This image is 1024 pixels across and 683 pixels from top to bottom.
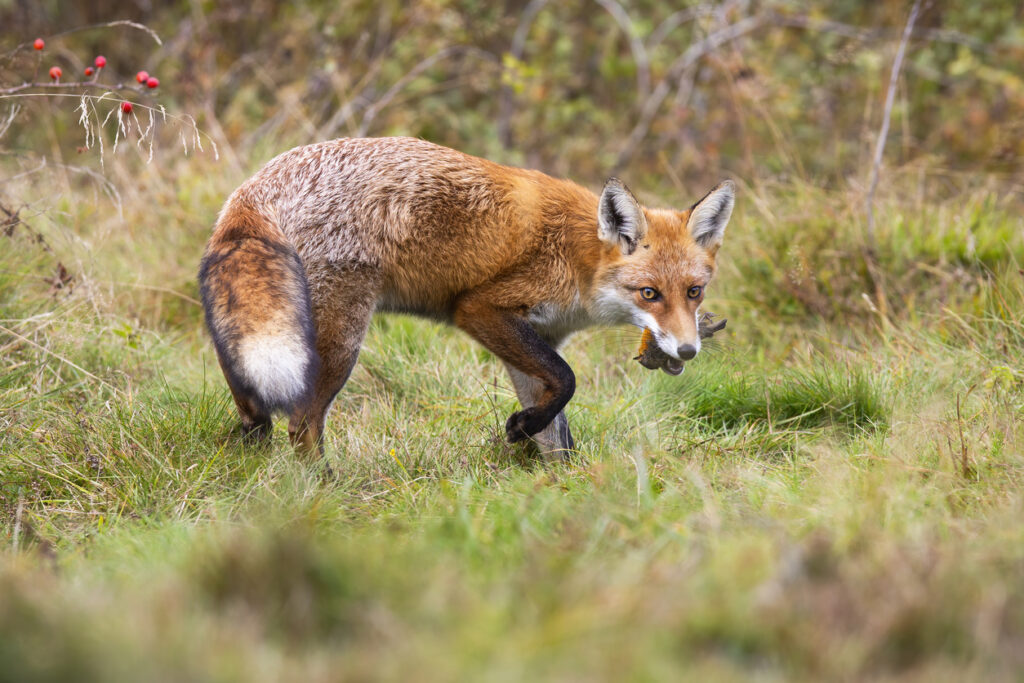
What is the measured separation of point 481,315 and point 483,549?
171 cm

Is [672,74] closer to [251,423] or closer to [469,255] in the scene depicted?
[469,255]

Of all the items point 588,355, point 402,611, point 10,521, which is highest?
point 402,611

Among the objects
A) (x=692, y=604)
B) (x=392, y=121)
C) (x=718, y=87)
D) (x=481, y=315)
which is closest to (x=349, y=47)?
(x=392, y=121)

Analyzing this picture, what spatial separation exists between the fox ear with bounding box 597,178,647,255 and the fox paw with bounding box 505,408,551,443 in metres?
0.91

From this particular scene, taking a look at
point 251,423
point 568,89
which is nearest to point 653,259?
point 251,423

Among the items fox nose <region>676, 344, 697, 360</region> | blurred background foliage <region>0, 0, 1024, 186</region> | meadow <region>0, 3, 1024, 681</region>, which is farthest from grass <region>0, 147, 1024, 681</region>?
blurred background foliage <region>0, 0, 1024, 186</region>

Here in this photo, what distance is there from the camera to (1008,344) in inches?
182

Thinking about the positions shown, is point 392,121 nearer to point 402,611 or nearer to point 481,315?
point 481,315

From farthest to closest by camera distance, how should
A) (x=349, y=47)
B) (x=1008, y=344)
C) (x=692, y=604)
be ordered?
(x=349, y=47) → (x=1008, y=344) → (x=692, y=604)

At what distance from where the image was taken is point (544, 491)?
327cm

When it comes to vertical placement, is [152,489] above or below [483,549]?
below

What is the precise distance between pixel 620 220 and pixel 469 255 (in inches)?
29.2

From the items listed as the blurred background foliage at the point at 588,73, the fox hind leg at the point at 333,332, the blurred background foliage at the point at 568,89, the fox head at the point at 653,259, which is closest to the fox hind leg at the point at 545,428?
the fox head at the point at 653,259

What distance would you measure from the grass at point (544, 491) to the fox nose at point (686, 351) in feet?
1.32
